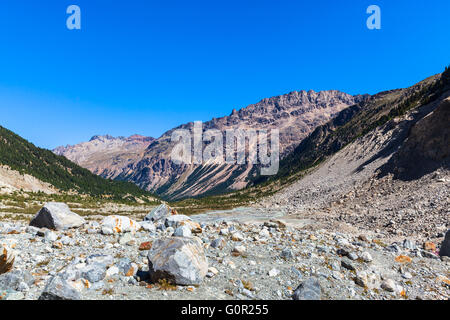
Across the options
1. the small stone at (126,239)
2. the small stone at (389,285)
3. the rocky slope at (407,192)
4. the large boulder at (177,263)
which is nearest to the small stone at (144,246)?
the small stone at (126,239)

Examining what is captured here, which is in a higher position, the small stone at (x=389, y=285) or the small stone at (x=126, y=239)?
the small stone at (x=126, y=239)

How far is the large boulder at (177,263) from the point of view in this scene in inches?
348

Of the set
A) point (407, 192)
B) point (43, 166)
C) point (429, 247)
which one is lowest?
point (429, 247)

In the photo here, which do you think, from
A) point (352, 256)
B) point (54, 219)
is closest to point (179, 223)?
point (54, 219)

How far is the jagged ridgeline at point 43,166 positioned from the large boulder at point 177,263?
Result: 119116 mm

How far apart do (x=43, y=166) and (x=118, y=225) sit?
14360cm

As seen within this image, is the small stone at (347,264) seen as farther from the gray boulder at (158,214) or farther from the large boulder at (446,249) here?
the gray boulder at (158,214)

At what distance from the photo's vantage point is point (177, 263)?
8961 mm

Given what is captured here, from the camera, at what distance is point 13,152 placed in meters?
118

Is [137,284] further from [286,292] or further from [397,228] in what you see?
[397,228]

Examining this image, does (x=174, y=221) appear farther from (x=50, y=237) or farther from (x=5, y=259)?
(x=5, y=259)

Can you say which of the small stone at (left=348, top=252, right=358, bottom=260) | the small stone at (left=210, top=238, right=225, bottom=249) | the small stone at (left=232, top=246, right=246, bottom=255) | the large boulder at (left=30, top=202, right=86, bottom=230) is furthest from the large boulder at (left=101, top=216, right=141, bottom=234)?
the small stone at (left=348, top=252, right=358, bottom=260)
